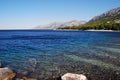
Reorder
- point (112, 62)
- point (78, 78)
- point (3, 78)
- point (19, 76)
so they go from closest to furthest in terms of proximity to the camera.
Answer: point (78, 78)
point (3, 78)
point (19, 76)
point (112, 62)

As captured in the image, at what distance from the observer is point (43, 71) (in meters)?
23.1

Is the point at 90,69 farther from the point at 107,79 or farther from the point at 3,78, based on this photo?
the point at 3,78

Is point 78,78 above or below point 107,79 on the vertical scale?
above

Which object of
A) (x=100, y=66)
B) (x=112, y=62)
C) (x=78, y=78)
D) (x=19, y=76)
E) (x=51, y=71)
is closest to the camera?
(x=78, y=78)

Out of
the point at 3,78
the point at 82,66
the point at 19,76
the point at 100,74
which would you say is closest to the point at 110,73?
the point at 100,74

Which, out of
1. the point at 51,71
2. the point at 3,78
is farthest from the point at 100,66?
the point at 3,78

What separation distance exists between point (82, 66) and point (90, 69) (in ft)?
5.99

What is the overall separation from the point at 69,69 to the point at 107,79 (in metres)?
5.87

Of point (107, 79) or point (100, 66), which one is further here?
point (100, 66)

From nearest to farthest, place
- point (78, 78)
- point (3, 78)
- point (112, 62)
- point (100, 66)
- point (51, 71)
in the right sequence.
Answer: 1. point (78, 78)
2. point (3, 78)
3. point (51, 71)
4. point (100, 66)
5. point (112, 62)

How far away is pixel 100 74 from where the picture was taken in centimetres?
2166

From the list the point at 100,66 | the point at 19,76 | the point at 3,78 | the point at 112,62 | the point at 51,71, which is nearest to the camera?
the point at 3,78

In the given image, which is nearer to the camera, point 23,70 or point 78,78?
point 78,78

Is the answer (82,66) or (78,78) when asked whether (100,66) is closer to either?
(82,66)
